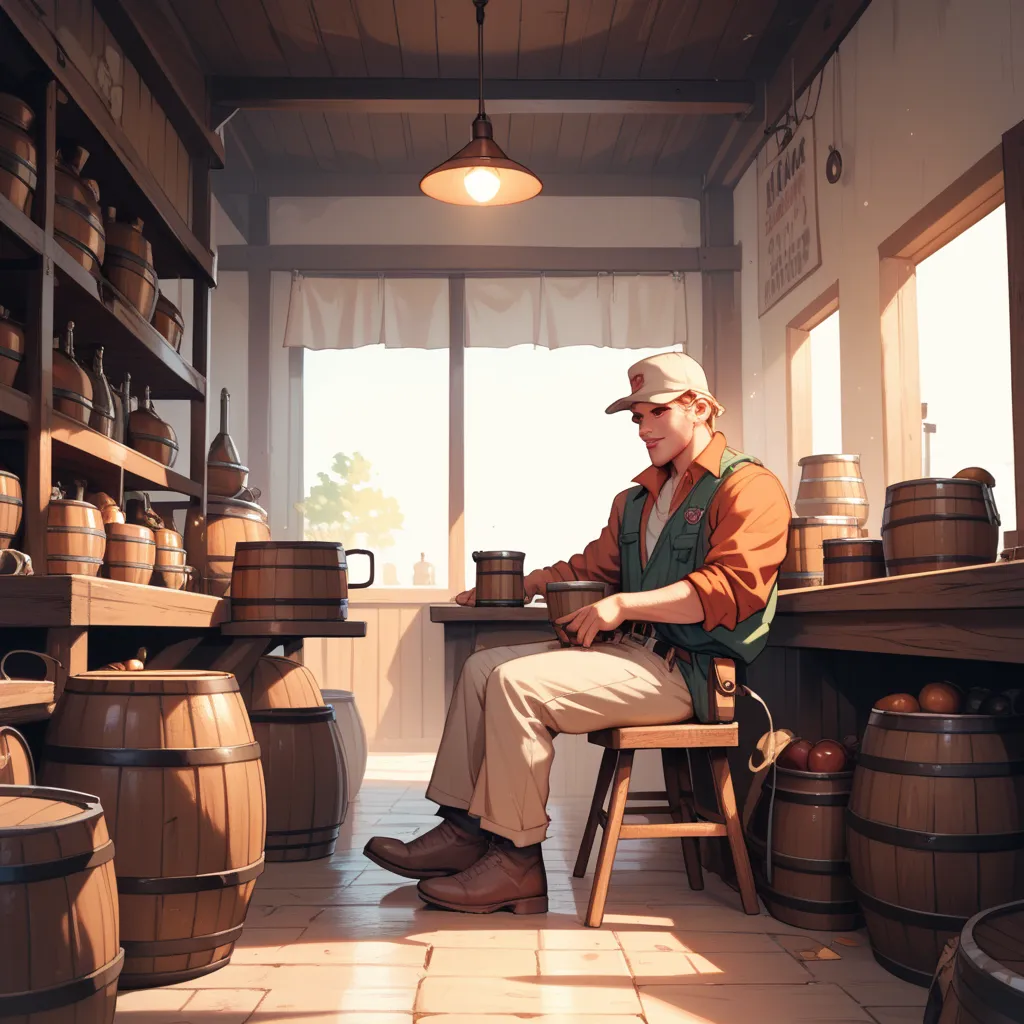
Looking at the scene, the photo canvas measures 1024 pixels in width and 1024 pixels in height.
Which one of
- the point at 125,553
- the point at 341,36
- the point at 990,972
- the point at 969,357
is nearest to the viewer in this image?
the point at 990,972

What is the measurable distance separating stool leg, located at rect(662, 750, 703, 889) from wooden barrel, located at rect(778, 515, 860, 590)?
0.69m

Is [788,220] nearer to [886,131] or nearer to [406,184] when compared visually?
[886,131]

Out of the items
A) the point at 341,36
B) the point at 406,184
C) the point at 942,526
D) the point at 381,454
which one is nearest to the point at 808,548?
the point at 942,526

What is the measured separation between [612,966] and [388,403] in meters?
5.12

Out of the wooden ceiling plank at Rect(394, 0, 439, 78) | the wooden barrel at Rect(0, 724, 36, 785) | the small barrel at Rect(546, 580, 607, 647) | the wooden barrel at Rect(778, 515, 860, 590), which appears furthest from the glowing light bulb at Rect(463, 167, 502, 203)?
the wooden barrel at Rect(0, 724, 36, 785)

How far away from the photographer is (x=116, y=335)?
3402 mm

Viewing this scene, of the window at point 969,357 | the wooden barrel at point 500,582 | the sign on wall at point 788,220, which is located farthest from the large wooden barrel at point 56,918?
the sign on wall at point 788,220

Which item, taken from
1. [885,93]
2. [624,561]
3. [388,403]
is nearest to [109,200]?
[624,561]

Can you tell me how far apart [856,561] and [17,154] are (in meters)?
2.29

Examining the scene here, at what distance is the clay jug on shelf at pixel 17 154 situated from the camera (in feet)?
8.64

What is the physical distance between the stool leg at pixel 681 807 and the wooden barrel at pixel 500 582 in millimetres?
657

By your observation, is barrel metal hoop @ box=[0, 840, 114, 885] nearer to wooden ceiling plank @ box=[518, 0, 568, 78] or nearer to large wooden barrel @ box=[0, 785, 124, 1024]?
large wooden barrel @ box=[0, 785, 124, 1024]

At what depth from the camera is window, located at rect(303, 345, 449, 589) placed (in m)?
6.92

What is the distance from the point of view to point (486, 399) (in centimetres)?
701
